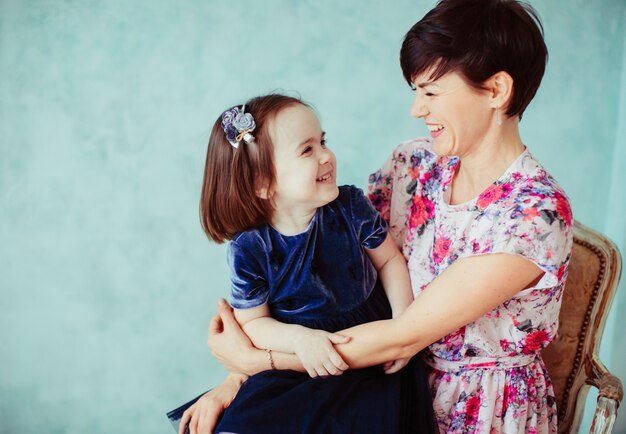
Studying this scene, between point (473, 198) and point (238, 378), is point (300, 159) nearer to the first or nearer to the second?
point (473, 198)

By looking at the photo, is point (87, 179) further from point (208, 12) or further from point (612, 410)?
point (612, 410)

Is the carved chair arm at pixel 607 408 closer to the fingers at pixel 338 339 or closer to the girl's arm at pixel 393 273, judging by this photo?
the girl's arm at pixel 393 273

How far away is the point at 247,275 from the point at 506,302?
640 millimetres

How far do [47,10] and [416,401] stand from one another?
1.84m

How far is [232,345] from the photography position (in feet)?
5.18

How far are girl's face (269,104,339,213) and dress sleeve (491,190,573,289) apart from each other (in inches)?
17.0

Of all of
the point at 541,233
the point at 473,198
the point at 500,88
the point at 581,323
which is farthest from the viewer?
the point at 581,323

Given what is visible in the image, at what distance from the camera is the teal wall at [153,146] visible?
7.37 ft

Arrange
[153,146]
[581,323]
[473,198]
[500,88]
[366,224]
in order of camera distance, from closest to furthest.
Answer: [500,88] → [473,198] → [366,224] → [581,323] → [153,146]

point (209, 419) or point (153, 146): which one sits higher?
point (153, 146)

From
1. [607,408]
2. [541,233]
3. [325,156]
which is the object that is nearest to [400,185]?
[325,156]

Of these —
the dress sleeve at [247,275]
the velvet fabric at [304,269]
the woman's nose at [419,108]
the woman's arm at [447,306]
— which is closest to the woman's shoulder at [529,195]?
the woman's arm at [447,306]

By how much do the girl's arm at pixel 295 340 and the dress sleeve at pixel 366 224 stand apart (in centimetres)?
30

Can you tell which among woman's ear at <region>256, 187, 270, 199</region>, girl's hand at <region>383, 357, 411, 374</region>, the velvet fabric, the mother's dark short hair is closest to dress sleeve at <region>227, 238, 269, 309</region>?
the velvet fabric
